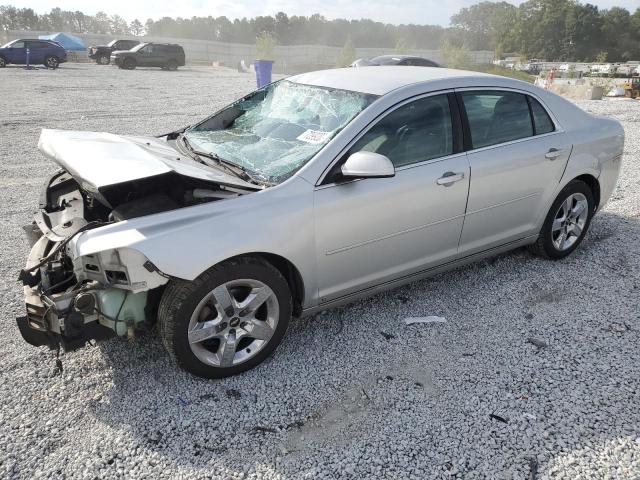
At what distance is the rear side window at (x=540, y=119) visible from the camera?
12.8ft

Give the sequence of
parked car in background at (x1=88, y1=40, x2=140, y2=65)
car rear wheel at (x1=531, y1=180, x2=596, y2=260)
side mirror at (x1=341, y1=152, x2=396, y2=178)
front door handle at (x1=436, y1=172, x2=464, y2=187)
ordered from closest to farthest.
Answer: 1. side mirror at (x1=341, y1=152, x2=396, y2=178)
2. front door handle at (x1=436, y1=172, x2=464, y2=187)
3. car rear wheel at (x1=531, y1=180, x2=596, y2=260)
4. parked car in background at (x1=88, y1=40, x2=140, y2=65)

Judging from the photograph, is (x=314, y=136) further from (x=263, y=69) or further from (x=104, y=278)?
(x=263, y=69)

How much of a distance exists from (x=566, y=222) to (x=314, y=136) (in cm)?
257

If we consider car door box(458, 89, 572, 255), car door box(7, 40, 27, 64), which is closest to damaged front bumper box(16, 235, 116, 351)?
car door box(458, 89, 572, 255)

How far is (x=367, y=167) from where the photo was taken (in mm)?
2797

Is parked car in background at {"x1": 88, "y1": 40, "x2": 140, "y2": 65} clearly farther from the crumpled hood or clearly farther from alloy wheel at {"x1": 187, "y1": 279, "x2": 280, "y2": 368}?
alloy wheel at {"x1": 187, "y1": 279, "x2": 280, "y2": 368}

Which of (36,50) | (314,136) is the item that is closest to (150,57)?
(36,50)

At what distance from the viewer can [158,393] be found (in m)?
2.78

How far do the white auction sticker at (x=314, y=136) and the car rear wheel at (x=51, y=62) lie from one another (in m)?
29.2

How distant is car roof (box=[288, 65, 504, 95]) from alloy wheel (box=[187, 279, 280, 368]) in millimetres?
1541

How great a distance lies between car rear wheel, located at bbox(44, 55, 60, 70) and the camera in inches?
1060

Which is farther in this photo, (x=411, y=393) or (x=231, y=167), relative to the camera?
(x=231, y=167)

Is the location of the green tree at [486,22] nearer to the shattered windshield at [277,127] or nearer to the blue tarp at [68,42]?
the blue tarp at [68,42]

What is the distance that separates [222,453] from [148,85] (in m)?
20.5
